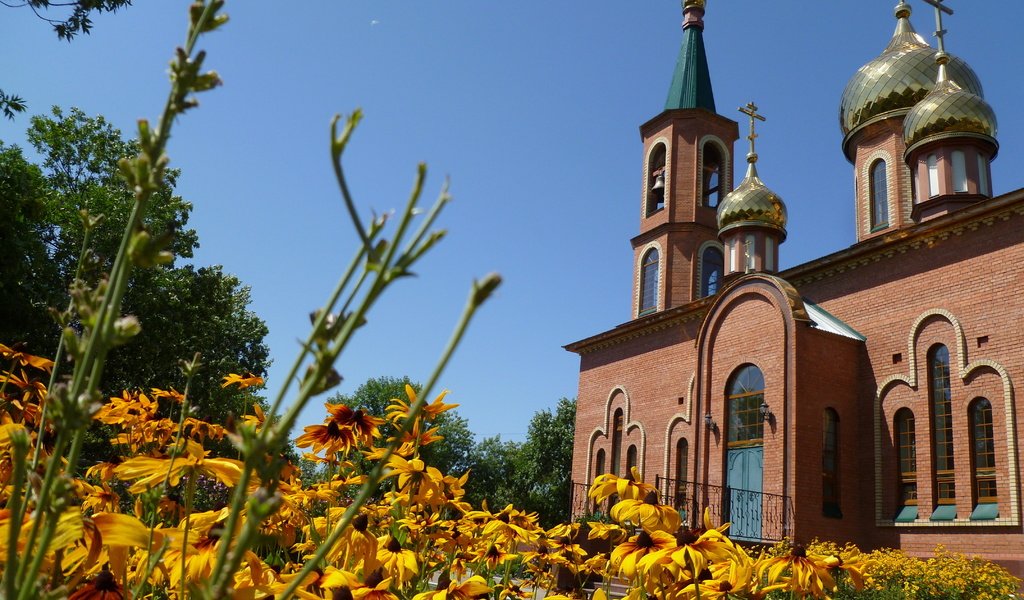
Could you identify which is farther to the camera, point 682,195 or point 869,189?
point 682,195

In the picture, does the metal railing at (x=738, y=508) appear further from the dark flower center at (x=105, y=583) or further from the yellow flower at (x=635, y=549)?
the dark flower center at (x=105, y=583)

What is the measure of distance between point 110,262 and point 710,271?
17637mm

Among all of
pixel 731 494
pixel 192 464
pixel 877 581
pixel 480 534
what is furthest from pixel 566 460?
pixel 192 464

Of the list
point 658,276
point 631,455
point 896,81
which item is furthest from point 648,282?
point 896,81

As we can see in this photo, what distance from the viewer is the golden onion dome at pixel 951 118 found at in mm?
16484

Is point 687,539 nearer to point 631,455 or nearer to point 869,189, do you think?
point 631,455

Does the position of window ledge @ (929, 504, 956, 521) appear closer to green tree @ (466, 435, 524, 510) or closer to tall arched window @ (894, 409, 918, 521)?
tall arched window @ (894, 409, 918, 521)

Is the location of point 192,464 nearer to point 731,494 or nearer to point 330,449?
point 330,449

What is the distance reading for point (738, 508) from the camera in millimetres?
15648

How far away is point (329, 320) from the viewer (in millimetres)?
585

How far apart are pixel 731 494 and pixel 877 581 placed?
636 centimetres

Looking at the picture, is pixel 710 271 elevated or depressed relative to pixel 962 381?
elevated

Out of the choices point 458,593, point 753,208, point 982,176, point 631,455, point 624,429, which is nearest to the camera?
point 458,593

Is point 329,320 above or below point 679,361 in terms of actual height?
below
